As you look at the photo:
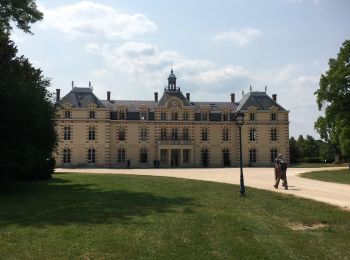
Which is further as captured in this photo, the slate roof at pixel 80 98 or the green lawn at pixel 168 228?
the slate roof at pixel 80 98

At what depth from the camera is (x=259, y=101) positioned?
65062 millimetres

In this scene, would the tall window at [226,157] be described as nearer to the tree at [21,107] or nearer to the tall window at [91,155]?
the tall window at [91,155]

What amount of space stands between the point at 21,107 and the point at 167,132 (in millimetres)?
43774

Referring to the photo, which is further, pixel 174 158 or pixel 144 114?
pixel 144 114

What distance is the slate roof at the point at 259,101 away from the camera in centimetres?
6456

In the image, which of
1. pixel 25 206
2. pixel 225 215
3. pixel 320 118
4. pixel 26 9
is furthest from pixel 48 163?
pixel 320 118

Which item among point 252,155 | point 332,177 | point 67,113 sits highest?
point 67,113

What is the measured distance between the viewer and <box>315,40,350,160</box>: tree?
40.5 meters

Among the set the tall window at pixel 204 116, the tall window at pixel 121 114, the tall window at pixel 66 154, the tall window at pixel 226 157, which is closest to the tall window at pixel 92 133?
the tall window at pixel 66 154

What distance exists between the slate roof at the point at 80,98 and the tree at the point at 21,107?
1451 inches

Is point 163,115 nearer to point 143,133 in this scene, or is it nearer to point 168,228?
point 143,133

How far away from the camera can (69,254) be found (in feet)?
26.2

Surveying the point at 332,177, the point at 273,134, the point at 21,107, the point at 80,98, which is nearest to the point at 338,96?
the point at 332,177

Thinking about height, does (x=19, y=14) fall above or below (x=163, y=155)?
above
